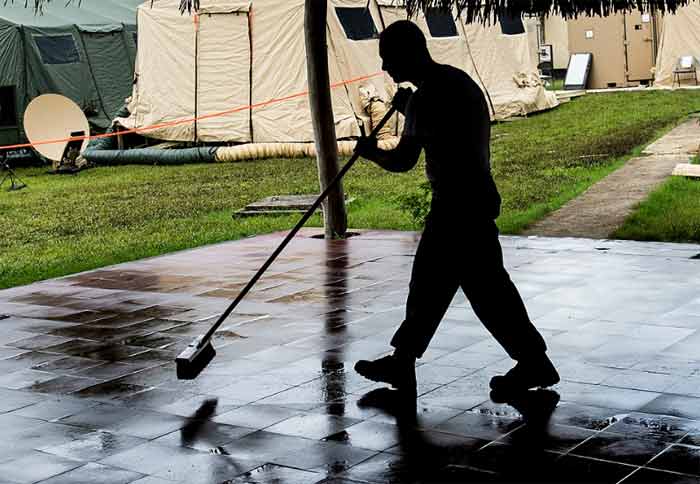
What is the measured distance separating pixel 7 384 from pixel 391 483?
2.48 metres

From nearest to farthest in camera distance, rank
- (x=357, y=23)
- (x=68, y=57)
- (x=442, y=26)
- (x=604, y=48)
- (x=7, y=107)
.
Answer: (x=357, y=23) → (x=7, y=107) → (x=442, y=26) → (x=68, y=57) → (x=604, y=48)

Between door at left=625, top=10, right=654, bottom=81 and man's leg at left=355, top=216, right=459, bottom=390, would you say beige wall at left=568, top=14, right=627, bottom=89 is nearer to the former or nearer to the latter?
door at left=625, top=10, right=654, bottom=81

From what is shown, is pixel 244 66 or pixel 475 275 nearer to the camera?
pixel 475 275

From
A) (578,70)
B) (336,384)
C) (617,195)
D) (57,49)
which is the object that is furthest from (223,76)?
(336,384)

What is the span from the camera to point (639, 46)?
2964 cm

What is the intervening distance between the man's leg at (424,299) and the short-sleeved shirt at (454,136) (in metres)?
0.19

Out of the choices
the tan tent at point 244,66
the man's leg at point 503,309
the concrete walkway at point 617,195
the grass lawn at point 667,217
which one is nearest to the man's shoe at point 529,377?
the man's leg at point 503,309

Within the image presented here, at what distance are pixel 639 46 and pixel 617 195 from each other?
19.1m

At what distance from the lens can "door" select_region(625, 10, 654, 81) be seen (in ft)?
96.2

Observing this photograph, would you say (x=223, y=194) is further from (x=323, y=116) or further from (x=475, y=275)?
(x=475, y=275)

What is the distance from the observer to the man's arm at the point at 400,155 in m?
4.77

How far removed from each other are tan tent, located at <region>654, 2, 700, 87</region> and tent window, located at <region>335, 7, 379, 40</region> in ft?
32.5

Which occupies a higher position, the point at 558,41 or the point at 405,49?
the point at 405,49

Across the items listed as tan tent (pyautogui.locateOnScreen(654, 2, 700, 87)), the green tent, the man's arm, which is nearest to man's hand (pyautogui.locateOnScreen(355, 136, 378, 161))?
the man's arm
